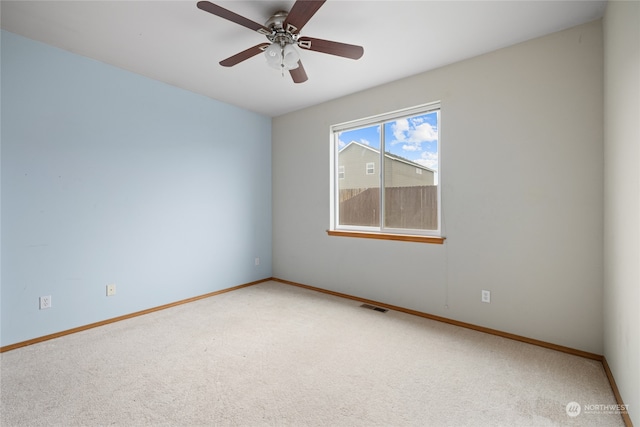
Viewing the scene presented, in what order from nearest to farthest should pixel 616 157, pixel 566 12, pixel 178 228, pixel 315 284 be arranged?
1. pixel 616 157
2. pixel 566 12
3. pixel 178 228
4. pixel 315 284

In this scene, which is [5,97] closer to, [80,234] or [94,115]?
[94,115]

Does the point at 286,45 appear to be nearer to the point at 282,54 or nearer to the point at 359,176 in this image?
the point at 282,54

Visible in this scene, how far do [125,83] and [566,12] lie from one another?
3.85m

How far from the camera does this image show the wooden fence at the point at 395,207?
3.17 m

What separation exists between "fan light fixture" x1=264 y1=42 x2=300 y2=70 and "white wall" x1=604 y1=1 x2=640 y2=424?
186 centimetres

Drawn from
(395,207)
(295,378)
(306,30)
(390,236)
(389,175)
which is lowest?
(295,378)

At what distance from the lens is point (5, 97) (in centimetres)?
233

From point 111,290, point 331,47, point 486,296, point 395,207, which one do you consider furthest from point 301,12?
point 111,290

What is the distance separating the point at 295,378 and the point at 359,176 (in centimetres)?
251

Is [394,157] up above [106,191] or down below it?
above

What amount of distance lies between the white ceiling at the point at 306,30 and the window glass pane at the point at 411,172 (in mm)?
569

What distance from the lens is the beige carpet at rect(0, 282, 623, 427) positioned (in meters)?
1.60

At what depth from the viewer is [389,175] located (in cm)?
352

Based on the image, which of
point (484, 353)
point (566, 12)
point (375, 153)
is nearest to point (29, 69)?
point (375, 153)
